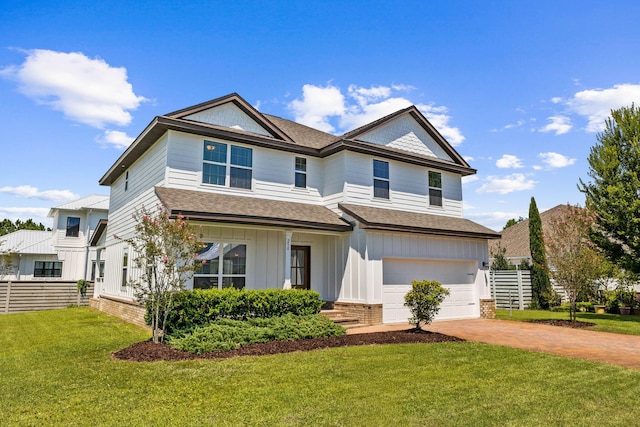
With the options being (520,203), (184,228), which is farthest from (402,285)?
(520,203)

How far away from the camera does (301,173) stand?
16.2 m

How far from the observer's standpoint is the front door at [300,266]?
15195 mm

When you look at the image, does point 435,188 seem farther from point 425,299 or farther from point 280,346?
point 280,346

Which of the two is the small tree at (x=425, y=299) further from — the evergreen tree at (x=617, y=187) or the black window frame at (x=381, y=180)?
the evergreen tree at (x=617, y=187)

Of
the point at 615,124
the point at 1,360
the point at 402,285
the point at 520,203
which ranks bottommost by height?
the point at 1,360

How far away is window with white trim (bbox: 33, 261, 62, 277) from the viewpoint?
32656 millimetres

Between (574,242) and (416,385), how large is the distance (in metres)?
12.0

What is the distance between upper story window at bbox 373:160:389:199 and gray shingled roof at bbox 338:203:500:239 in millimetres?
721

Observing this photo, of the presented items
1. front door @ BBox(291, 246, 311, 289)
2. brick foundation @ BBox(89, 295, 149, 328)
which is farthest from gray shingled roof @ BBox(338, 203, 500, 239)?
brick foundation @ BBox(89, 295, 149, 328)

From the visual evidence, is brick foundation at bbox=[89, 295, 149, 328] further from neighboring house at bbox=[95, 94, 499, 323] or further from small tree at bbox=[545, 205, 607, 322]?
small tree at bbox=[545, 205, 607, 322]

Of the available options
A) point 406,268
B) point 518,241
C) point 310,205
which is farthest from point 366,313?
point 518,241

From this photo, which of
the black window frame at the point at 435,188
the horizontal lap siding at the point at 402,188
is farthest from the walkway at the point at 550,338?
the black window frame at the point at 435,188

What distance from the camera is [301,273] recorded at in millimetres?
15336

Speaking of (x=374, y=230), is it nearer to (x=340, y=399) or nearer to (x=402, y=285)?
(x=402, y=285)
